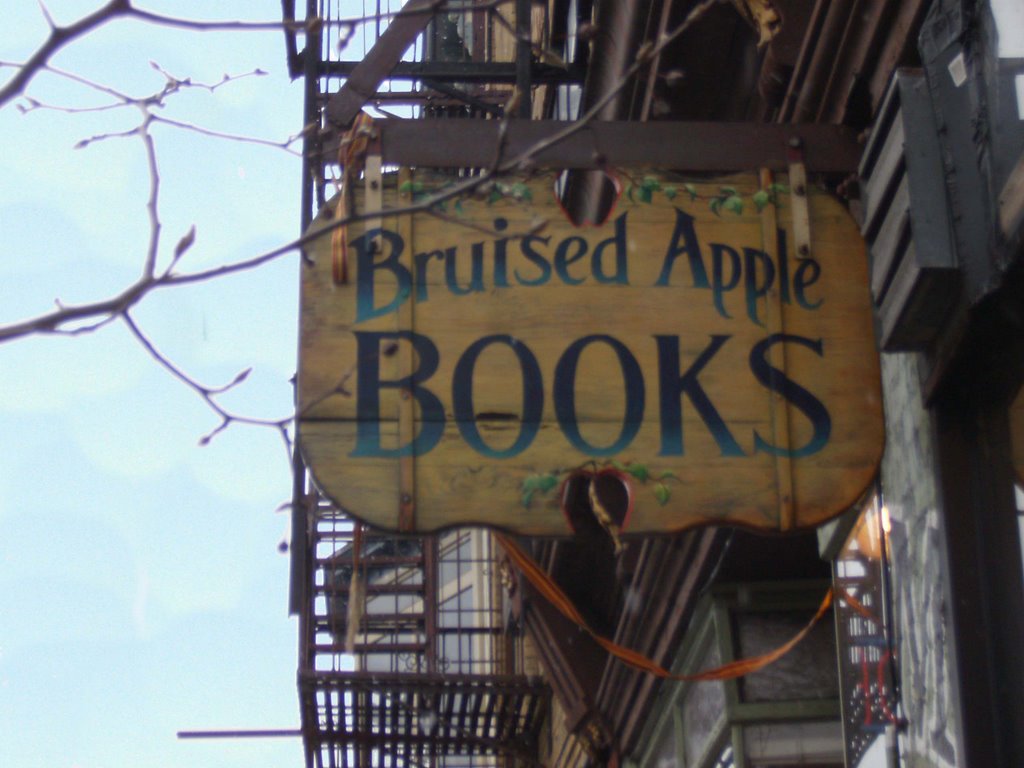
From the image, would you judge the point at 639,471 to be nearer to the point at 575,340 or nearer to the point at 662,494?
the point at 662,494

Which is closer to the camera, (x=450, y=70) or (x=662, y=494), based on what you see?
(x=662, y=494)

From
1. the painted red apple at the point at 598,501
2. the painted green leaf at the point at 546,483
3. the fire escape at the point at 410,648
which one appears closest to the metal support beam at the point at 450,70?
the fire escape at the point at 410,648

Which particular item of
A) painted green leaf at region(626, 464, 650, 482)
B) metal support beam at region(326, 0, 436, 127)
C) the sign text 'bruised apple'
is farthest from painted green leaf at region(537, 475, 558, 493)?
metal support beam at region(326, 0, 436, 127)

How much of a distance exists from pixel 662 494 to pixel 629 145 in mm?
1328

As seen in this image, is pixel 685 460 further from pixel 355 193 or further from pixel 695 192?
pixel 355 193

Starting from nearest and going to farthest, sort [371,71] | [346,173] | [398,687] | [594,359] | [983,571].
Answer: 1. [983,571]
2. [594,359]
3. [346,173]
4. [371,71]
5. [398,687]

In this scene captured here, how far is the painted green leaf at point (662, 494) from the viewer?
16.4ft

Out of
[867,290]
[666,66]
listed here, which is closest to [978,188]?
[867,290]

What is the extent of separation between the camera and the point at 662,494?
5004mm

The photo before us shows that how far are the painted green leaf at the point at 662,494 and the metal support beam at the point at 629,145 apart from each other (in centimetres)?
113

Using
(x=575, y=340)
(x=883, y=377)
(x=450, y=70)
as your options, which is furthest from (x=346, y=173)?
(x=450, y=70)

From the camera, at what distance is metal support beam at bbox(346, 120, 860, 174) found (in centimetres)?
559

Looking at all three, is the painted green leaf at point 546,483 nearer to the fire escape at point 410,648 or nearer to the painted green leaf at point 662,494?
the painted green leaf at point 662,494

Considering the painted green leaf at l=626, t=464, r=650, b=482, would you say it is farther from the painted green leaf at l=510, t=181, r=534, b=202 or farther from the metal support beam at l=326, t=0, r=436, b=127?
the metal support beam at l=326, t=0, r=436, b=127
